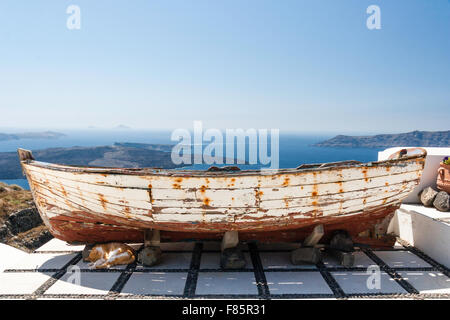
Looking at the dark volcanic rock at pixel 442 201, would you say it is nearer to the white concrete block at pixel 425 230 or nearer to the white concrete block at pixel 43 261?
the white concrete block at pixel 425 230

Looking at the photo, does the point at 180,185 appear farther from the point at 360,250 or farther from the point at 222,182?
the point at 360,250

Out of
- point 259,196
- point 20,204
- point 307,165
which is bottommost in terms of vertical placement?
point 20,204

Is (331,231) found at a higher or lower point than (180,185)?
lower

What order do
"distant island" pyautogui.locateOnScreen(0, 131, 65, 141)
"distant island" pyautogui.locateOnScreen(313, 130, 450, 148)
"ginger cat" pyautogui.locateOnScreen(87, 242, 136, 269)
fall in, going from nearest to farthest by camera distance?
1. "ginger cat" pyautogui.locateOnScreen(87, 242, 136, 269)
2. "distant island" pyautogui.locateOnScreen(313, 130, 450, 148)
3. "distant island" pyautogui.locateOnScreen(0, 131, 65, 141)

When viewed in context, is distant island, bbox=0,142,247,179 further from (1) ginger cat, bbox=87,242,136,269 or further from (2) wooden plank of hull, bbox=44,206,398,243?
(1) ginger cat, bbox=87,242,136,269

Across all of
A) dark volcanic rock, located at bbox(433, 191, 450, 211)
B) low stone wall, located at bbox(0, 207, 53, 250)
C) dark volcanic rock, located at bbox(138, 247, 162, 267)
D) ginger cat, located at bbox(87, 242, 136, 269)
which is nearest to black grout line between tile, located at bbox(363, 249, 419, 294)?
dark volcanic rock, located at bbox(433, 191, 450, 211)

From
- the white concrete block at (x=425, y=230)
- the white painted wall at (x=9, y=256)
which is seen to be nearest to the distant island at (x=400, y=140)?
the white concrete block at (x=425, y=230)
